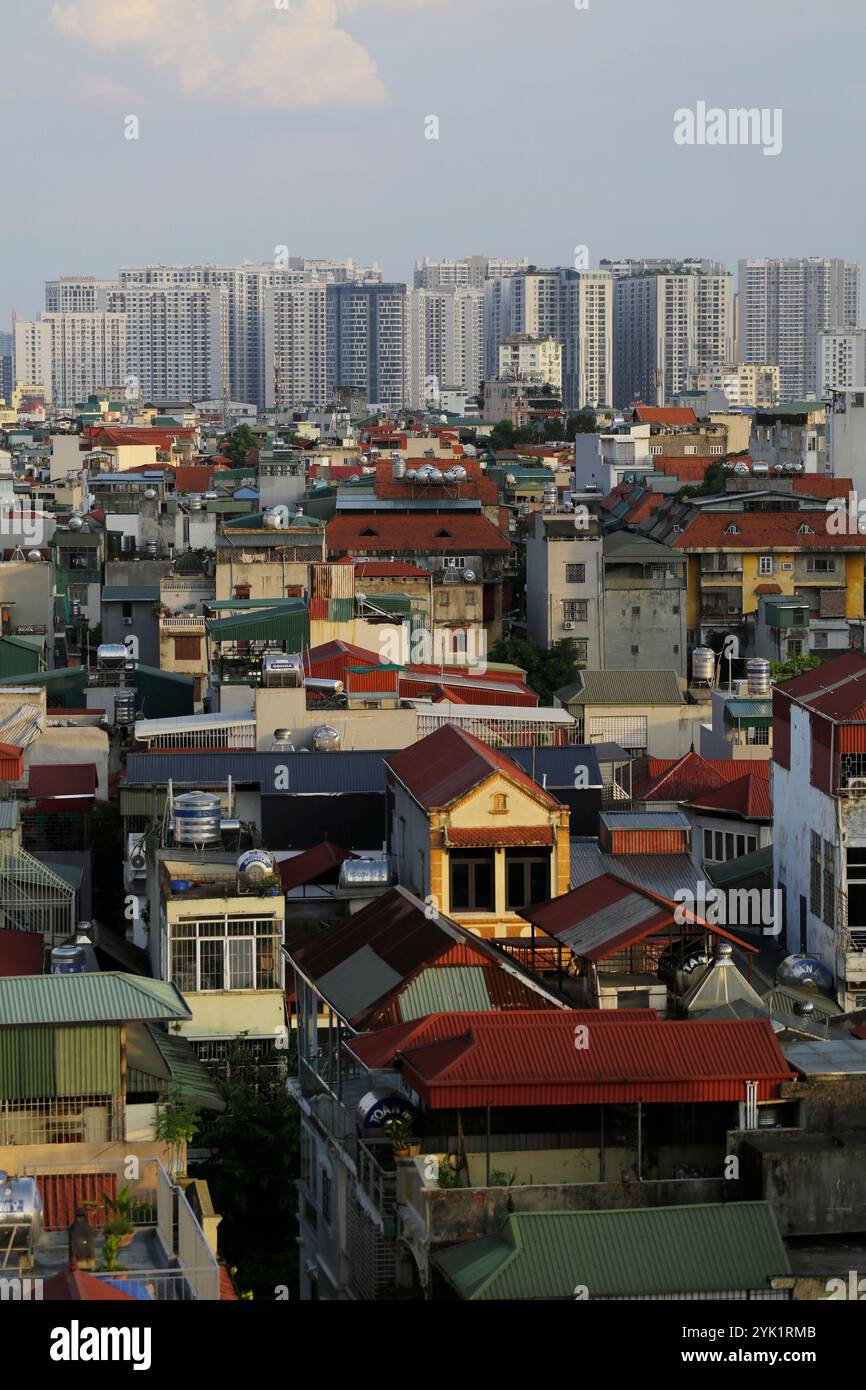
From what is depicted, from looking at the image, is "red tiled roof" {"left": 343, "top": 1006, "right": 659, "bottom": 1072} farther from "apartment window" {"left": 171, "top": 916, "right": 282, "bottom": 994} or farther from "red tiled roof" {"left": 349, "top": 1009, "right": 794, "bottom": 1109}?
"apartment window" {"left": 171, "top": 916, "right": 282, "bottom": 994}

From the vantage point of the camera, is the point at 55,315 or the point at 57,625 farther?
the point at 55,315

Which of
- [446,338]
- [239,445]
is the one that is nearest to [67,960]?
[239,445]

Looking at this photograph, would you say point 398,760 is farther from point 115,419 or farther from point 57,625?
point 115,419

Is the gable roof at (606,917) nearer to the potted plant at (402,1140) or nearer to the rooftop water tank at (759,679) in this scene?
the potted plant at (402,1140)

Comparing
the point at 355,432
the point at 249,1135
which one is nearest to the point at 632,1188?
the point at 249,1135

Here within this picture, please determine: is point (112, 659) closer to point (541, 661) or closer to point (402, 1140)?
point (541, 661)

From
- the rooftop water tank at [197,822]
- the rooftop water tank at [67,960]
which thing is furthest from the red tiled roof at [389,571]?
the rooftop water tank at [67,960]
